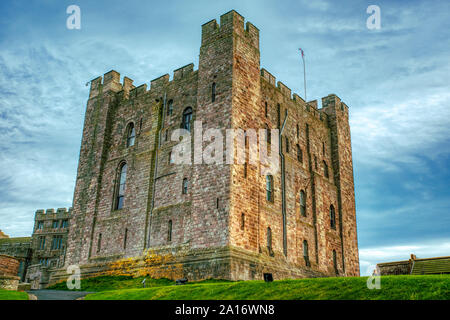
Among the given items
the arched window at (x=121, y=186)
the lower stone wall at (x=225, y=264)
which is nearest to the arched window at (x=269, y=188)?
the lower stone wall at (x=225, y=264)

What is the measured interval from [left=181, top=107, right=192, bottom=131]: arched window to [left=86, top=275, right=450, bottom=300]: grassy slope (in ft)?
40.5

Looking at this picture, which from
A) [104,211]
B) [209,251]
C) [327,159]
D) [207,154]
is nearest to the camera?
[209,251]

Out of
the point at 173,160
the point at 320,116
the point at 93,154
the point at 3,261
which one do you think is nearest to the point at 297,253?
the point at 173,160

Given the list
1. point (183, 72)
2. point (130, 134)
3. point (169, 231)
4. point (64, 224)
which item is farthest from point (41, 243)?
point (183, 72)

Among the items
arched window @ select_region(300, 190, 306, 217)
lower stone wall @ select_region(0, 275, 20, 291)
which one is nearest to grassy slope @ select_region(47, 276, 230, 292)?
lower stone wall @ select_region(0, 275, 20, 291)

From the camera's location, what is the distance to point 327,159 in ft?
114

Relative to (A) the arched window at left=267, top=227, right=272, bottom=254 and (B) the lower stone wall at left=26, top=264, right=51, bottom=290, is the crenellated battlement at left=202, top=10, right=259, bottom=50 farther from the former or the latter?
(B) the lower stone wall at left=26, top=264, right=51, bottom=290

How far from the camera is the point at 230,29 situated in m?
26.4

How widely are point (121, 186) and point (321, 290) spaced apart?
19.6 metres

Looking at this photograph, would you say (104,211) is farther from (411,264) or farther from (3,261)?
(411,264)

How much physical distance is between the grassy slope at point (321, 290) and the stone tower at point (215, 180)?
5394mm

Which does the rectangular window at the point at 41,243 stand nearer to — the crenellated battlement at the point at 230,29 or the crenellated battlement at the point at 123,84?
the crenellated battlement at the point at 123,84

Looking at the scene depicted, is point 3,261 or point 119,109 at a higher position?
point 119,109

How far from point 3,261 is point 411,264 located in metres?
27.6
